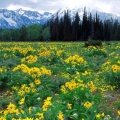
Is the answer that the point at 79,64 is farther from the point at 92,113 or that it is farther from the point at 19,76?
the point at 92,113

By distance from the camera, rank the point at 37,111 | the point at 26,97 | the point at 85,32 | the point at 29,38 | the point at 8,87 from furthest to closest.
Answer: the point at 29,38 → the point at 85,32 → the point at 8,87 → the point at 26,97 → the point at 37,111

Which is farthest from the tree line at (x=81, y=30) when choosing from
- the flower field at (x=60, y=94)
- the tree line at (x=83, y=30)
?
the flower field at (x=60, y=94)

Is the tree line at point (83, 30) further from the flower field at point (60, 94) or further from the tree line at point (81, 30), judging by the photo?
the flower field at point (60, 94)

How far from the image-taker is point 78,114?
17.0 ft

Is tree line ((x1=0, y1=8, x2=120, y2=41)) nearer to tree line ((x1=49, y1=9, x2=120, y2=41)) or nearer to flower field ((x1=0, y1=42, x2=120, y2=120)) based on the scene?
tree line ((x1=49, y1=9, x2=120, y2=41))

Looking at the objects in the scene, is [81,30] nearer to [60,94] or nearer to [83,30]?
[83,30]

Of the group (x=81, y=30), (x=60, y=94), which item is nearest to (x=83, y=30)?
(x=81, y=30)

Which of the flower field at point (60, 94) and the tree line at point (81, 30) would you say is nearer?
the flower field at point (60, 94)

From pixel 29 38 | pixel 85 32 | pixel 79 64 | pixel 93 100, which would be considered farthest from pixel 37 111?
pixel 29 38

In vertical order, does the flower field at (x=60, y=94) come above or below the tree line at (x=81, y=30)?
below

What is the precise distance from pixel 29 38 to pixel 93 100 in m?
90.2

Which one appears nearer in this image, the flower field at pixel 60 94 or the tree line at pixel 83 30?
the flower field at pixel 60 94

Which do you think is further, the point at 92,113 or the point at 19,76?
the point at 19,76

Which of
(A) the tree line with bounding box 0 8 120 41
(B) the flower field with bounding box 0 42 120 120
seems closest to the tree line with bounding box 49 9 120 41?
(A) the tree line with bounding box 0 8 120 41
